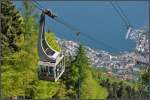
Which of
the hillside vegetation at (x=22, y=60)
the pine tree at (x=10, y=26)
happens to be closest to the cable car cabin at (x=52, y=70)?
the hillside vegetation at (x=22, y=60)

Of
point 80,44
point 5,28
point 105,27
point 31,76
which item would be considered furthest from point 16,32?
point 105,27

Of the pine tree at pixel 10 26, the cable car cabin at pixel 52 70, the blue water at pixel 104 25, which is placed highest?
the blue water at pixel 104 25

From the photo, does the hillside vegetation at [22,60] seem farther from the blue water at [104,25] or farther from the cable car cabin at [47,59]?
the blue water at [104,25]

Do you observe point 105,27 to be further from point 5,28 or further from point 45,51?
point 45,51

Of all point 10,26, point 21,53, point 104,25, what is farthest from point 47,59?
point 104,25

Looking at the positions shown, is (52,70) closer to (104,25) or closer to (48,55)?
(48,55)
